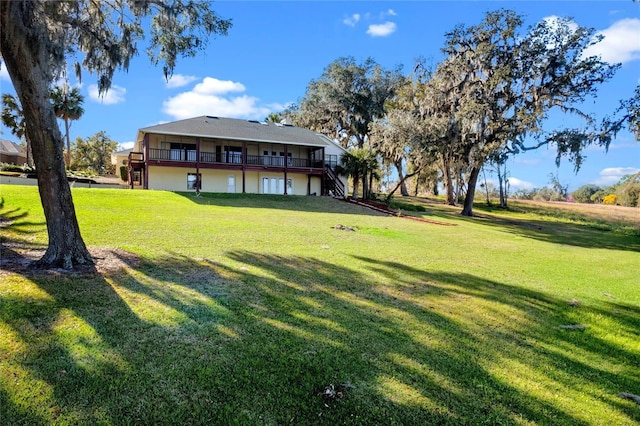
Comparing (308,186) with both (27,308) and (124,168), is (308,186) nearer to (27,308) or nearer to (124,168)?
(124,168)

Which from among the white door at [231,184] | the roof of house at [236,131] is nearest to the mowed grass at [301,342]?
the roof of house at [236,131]

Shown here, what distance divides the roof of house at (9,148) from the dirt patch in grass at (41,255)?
51.4m

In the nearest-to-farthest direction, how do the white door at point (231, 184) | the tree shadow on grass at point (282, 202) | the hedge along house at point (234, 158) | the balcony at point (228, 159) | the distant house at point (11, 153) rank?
the tree shadow on grass at point (282, 202), the balcony at point (228, 159), the hedge along house at point (234, 158), the white door at point (231, 184), the distant house at point (11, 153)

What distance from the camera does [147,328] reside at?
13.3 ft

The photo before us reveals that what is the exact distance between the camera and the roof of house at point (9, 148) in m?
45.8

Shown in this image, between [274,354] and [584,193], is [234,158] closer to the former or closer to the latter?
[274,354]

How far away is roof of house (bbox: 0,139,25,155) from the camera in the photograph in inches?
1802

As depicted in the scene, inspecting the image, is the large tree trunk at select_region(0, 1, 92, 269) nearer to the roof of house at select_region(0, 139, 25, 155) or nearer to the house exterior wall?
the house exterior wall

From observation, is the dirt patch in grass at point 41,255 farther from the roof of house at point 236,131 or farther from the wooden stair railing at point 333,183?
the wooden stair railing at point 333,183

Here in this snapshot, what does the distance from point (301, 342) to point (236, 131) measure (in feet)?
84.9

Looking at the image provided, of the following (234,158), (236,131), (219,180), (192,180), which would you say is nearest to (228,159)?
(234,158)

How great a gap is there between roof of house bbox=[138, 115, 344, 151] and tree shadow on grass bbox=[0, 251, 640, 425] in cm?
2145

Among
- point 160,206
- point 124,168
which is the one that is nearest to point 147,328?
point 160,206

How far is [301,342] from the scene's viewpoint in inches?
163
